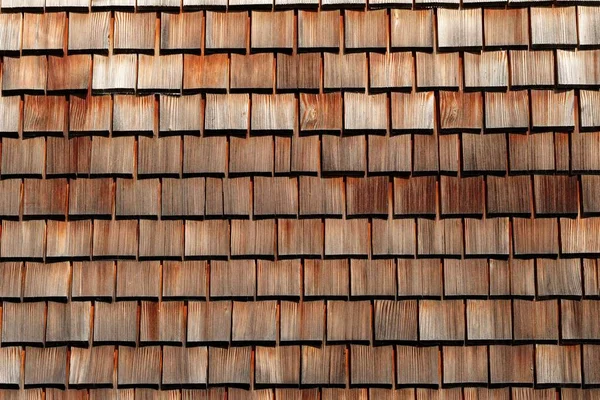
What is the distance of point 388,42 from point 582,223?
3.89ft

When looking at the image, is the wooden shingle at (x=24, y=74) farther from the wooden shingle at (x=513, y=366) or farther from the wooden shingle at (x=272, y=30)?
the wooden shingle at (x=513, y=366)

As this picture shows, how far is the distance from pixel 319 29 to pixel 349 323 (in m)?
1.34

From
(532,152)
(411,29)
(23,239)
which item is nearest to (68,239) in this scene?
(23,239)

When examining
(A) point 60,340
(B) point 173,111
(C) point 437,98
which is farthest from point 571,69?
(A) point 60,340

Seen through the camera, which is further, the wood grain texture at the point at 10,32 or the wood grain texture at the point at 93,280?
the wood grain texture at the point at 10,32

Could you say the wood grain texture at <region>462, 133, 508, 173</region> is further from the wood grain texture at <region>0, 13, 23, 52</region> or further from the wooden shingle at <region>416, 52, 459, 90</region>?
the wood grain texture at <region>0, 13, 23, 52</region>

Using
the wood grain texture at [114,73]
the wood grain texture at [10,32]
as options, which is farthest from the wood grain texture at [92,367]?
the wood grain texture at [10,32]

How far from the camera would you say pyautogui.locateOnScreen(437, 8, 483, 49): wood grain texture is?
164 inches

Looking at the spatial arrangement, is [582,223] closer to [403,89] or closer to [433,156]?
[433,156]

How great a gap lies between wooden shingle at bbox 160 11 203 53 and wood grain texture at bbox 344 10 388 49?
68 centimetres

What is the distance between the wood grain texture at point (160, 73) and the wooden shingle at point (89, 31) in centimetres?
20

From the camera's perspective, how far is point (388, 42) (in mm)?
4184

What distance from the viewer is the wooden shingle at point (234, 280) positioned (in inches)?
160

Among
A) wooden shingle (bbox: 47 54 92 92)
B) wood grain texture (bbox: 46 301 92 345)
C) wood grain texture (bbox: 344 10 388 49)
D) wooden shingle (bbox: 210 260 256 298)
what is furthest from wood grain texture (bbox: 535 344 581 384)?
wooden shingle (bbox: 47 54 92 92)
